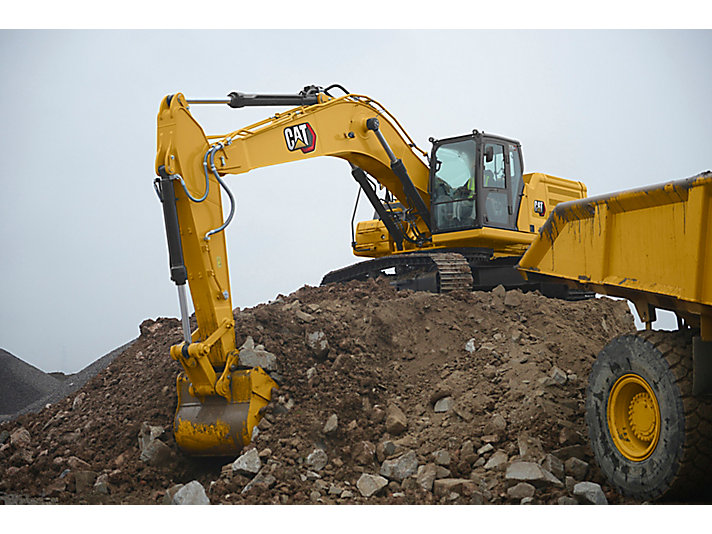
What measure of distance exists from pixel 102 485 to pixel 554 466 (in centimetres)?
347

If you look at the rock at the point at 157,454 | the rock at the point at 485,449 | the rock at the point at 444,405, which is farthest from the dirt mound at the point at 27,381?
the rock at the point at 485,449

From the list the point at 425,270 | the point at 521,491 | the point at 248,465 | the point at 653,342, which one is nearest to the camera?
the point at 653,342

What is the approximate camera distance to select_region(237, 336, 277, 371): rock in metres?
5.64

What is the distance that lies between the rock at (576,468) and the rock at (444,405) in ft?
4.15

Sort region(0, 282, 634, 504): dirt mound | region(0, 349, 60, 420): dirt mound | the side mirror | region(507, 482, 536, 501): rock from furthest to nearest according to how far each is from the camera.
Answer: region(0, 349, 60, 420): dirt mound
the side mirror
region(0, 282, 634, 504): dirt mound
region(507, 482, 536, 501): rock

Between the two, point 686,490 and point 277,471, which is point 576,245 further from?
point 277,471

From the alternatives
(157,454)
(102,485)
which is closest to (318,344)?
(157,454)

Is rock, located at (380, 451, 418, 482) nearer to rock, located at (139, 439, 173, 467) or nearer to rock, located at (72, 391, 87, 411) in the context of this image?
rock, located at (139, 439, 173, 467)

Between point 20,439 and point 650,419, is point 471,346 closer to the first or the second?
point 650,419

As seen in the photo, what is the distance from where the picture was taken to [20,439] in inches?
242

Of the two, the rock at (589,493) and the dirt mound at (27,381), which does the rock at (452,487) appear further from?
the dirt mound at (27,381)

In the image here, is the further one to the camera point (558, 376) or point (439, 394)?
point (439, 394)

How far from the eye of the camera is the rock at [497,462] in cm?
444

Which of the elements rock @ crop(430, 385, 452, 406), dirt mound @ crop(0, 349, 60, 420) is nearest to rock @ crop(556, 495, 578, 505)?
rock @ crop(430, 385, 452, 406)
